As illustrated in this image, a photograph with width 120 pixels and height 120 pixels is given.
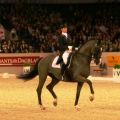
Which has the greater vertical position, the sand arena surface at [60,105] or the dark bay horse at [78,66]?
the dark bay horse at [78,66]

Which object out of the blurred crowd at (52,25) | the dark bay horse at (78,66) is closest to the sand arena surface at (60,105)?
the dark bay horse at (78,66)

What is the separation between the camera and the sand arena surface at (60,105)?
1441 centimetres

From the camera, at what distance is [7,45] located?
33125mm

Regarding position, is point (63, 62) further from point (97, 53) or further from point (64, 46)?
point (97, 53)

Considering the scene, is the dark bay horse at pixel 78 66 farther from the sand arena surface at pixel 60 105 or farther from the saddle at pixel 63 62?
the sand arena surface at pixel 60 105

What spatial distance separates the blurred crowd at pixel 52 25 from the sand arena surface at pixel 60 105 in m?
8.88

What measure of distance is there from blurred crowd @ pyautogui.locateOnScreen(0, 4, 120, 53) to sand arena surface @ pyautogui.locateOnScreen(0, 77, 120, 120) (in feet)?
29.1

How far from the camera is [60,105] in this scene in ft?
56.9

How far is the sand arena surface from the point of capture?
1441cm

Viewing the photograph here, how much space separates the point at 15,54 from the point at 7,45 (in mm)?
753

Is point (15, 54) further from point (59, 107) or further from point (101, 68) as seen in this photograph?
point (59, 107)

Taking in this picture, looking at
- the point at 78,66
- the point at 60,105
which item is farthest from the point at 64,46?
the point at 60,105

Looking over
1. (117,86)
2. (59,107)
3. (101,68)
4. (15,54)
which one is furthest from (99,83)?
(59,107)

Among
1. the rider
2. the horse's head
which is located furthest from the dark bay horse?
the rider
